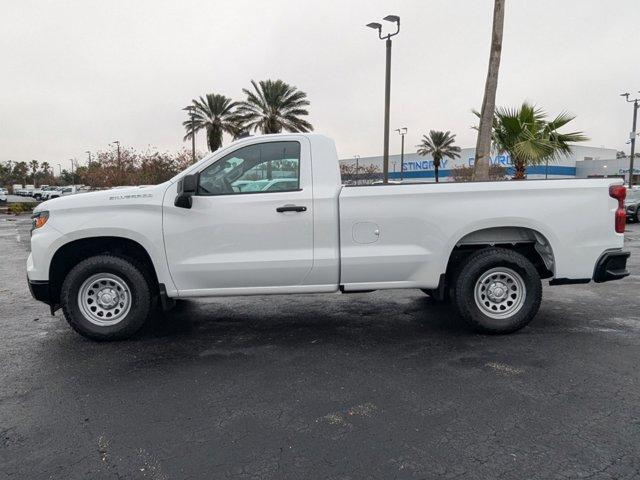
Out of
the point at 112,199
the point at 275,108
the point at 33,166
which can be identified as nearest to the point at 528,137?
the point at 112,199

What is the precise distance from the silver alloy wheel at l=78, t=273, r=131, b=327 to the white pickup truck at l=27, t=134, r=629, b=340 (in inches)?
0.5

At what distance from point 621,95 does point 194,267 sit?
124 ft

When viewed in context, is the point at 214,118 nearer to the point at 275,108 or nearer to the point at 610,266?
the point at 275,108

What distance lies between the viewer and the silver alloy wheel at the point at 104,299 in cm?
507

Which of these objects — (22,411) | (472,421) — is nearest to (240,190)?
(22,411)

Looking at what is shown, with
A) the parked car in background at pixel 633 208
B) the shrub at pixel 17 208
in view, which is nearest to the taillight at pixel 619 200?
the parked car in background at pixel 633 208

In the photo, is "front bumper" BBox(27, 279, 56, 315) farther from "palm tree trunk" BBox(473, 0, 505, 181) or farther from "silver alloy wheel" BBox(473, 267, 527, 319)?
"palm tree trunk" BBox(473, 0, 505, 181)

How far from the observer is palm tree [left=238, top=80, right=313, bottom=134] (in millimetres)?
38250

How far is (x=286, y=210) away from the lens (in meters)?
4.94

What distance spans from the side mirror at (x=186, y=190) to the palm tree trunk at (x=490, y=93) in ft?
25.6

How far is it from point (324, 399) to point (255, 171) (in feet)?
7.98

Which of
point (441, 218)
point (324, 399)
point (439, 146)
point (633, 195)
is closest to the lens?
point (324, 399)

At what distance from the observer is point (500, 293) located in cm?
525

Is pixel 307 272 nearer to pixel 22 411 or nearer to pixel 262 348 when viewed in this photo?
pixel 262 348
